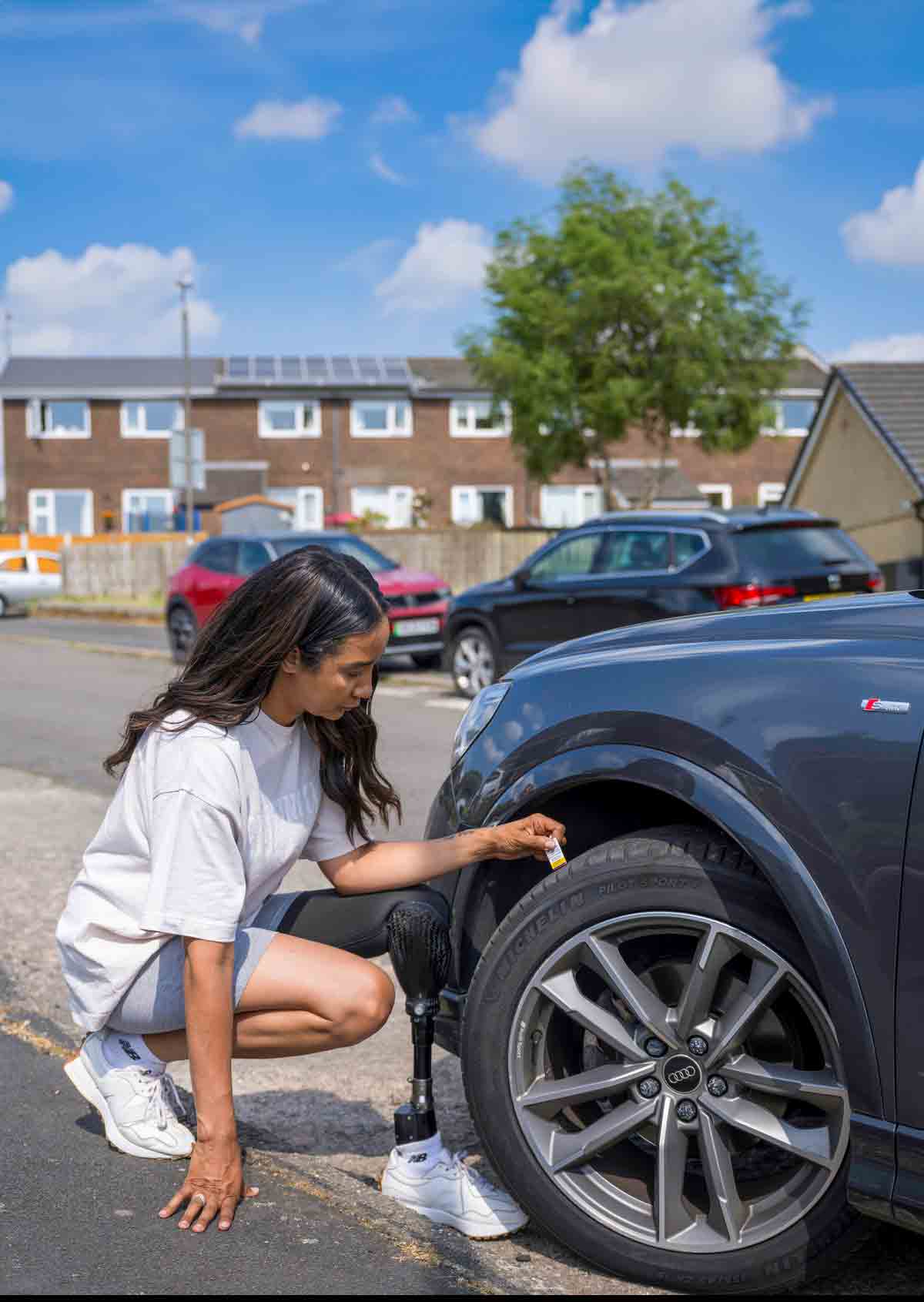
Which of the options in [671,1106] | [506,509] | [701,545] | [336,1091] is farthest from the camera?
[506,509]

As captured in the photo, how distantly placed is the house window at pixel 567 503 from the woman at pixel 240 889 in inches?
1902

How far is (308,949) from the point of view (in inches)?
126

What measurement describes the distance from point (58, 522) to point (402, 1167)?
167ft

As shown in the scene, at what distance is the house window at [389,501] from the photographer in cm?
5097

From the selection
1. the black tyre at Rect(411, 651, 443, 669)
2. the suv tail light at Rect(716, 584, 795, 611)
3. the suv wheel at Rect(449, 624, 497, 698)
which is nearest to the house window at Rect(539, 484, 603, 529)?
the black tyre at Rect(411, 651, 443, 669)

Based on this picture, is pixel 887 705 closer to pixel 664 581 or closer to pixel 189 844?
pixel 189 844

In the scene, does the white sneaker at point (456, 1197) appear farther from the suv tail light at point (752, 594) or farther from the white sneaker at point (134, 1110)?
A: the suv tail light at point (752, 594)

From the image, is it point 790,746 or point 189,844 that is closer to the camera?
point 790,746

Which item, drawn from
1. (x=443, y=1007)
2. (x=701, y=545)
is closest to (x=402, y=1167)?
(x=443, y=1007)

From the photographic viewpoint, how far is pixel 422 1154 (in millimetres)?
3113

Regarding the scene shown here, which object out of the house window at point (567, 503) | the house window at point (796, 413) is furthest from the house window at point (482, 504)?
the house window at point (796, 413)

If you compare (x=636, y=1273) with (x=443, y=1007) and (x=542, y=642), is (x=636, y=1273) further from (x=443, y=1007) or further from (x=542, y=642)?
(x=542, y=642)

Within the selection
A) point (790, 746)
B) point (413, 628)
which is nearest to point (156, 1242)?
point (790, 746)

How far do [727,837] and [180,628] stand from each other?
16.8 meters
